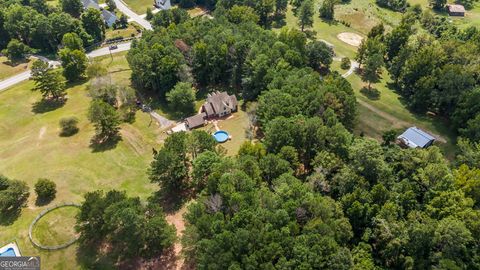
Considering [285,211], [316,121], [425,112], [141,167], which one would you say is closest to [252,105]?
[316,121]

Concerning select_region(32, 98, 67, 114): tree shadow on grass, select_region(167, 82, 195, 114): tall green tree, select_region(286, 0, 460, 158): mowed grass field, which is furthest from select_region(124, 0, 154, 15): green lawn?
select_region(167, 82, 195, 114): tall green tree

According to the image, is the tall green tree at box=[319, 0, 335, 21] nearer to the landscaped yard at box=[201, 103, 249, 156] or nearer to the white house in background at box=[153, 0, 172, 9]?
the white house in background at box=[153, 0, 172, 9]

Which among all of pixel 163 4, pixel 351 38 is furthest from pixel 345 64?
pixel 163 4

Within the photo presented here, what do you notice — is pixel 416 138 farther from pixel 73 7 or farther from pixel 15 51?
pixel 73 7

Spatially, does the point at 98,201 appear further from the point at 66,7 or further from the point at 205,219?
the point at 66,7

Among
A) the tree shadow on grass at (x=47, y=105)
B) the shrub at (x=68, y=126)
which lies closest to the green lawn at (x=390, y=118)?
the shrub at (x=68, y=126)

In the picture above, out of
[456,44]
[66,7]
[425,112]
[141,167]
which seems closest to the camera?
[141,167]

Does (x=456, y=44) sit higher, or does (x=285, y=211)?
(x=456, y=44)
